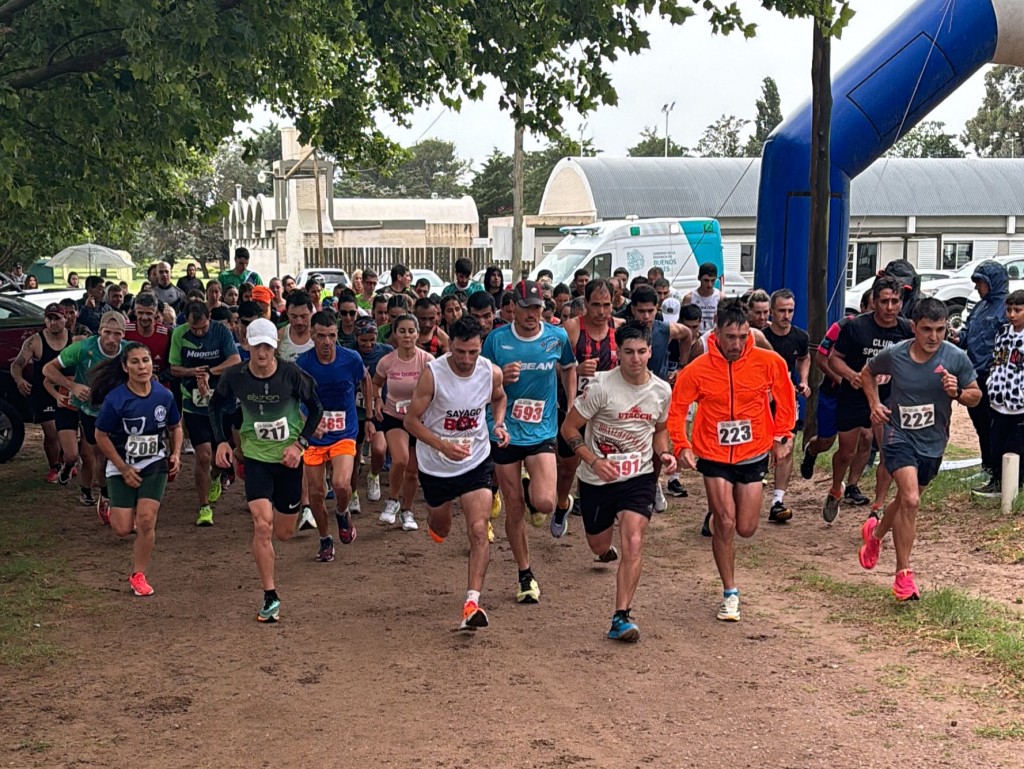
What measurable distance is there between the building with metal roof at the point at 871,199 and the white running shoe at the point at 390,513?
29.4m

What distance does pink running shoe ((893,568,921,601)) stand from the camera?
7973 mm

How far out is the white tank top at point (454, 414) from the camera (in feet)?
25.7

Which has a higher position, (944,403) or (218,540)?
(944,403)

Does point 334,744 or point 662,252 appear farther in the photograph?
point 662,252

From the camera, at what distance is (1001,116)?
72312 millimetres

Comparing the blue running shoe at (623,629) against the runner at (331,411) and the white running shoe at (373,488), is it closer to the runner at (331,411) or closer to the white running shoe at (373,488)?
the runner at (331,411)

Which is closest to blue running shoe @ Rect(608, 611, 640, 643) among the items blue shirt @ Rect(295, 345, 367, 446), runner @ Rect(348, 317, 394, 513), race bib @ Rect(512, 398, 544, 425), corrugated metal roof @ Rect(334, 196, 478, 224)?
race bib @ Rect(512, 398, 544, 425)

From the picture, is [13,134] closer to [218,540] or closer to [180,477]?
[218,540]

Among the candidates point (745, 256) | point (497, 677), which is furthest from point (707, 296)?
point (745, 256)

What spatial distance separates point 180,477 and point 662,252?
13466mm

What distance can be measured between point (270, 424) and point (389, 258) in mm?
35138

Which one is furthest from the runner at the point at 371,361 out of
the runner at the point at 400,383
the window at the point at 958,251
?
the window at the point at 958,251

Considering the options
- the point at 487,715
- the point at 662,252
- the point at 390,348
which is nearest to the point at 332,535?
the point at 390,348

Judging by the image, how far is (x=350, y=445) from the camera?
955cm
